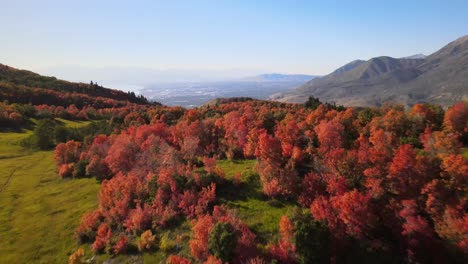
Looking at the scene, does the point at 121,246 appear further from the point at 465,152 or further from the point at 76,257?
the point at 465,152

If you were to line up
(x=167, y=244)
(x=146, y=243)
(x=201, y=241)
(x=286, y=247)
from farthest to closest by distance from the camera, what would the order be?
(x=146, y=243) < (x=167, y=244) < (x=201, y=241) < (x=286, y=247)

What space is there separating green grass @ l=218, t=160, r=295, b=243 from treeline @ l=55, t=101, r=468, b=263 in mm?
1709

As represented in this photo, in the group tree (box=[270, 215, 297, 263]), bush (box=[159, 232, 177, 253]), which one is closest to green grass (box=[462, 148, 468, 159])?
tree (box=[270, 215, 297, 263])

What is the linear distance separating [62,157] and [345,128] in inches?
3261

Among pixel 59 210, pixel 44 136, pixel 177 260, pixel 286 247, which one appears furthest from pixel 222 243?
pixel 44 136

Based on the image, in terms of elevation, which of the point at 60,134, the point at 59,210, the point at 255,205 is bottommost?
the point at 59,210

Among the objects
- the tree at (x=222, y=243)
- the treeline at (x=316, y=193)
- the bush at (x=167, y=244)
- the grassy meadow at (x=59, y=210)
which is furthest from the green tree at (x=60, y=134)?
the tree at (x=222, y=243)

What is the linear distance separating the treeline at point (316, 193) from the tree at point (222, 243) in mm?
129

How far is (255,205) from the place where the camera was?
171 ft

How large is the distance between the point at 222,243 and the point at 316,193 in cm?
1825

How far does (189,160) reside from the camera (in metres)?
71.9

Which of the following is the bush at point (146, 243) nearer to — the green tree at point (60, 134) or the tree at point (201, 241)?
the tree at point (201, 241)

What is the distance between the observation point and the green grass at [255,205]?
45.4 metres

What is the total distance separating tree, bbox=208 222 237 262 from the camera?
1540 inches
